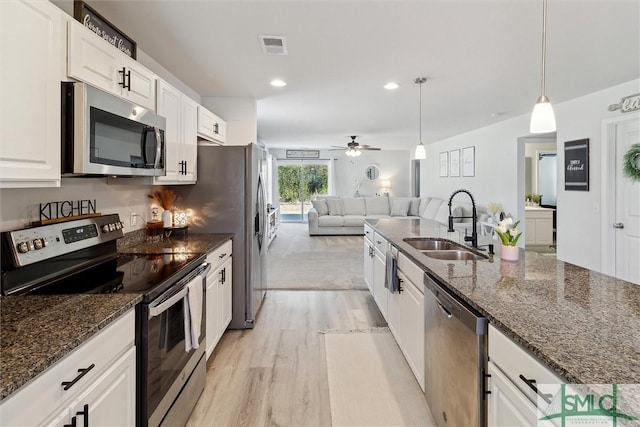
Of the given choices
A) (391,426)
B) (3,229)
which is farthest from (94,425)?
(391,426)

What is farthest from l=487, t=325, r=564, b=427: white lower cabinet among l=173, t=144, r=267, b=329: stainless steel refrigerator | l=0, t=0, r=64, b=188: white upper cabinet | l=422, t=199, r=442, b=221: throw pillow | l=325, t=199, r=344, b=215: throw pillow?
l=325, t=199, r=344, b=215: throw pillow

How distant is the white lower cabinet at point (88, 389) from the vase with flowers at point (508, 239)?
1.94 meters

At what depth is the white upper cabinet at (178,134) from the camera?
252 centimetres

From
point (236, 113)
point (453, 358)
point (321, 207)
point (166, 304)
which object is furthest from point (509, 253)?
point (321, 207)

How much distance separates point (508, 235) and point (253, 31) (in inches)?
84.4

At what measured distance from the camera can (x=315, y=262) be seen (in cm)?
612

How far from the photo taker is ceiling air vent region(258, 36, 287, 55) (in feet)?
8.55

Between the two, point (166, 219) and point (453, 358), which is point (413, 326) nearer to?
point (453, 358)

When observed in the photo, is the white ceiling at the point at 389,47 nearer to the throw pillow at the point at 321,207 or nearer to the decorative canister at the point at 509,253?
the decorative canister at the point at 509,253

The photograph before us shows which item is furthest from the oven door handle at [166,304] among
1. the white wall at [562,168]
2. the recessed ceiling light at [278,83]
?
the white wall at [562,168]

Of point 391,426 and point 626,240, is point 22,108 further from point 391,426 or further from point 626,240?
point 626,240

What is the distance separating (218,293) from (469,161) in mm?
6340

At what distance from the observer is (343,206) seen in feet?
32.2

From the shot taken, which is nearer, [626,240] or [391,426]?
[391,426]
